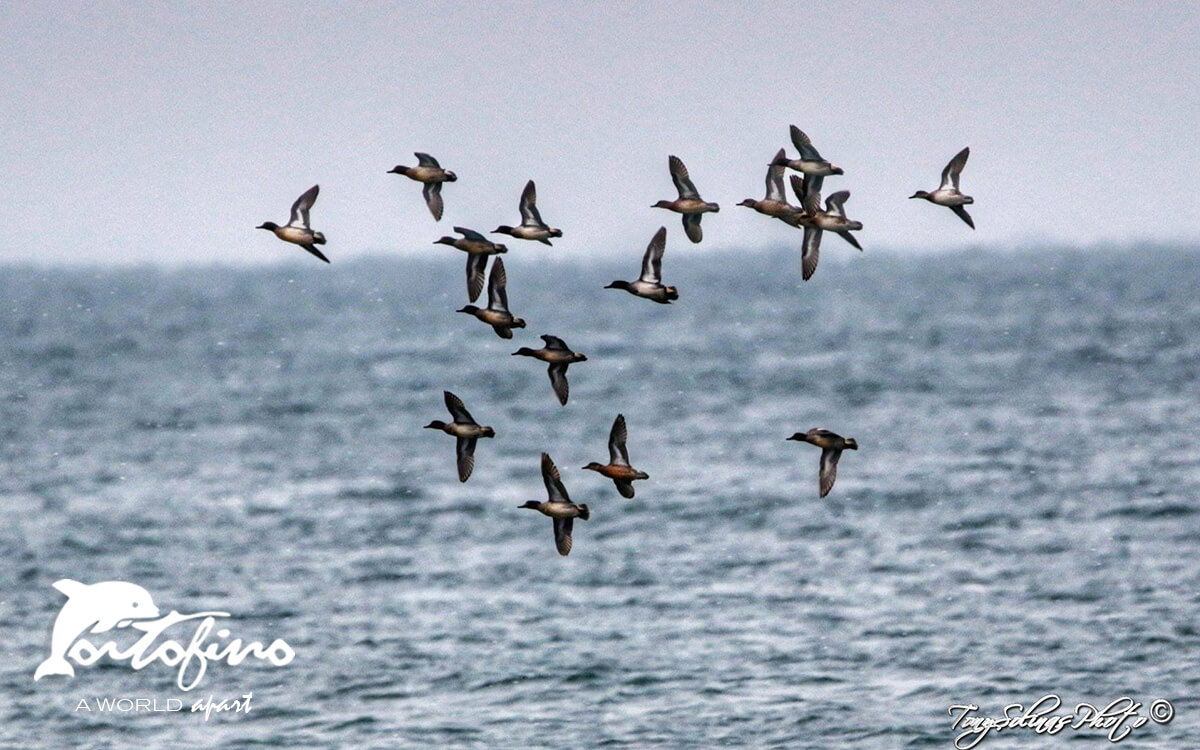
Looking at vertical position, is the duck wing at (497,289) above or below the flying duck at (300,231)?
below

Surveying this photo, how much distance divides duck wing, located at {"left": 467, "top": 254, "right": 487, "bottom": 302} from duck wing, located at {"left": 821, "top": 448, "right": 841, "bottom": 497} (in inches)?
193

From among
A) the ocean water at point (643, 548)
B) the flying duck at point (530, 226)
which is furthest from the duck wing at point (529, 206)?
the ocean water at point (643, 548)

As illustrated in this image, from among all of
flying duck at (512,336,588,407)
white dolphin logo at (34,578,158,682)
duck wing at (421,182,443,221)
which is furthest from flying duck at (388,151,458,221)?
white dolphin logo at (34,578,158,682)

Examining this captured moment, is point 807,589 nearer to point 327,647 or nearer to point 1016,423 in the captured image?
point 327,647

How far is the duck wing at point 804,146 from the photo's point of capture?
29.8 metres

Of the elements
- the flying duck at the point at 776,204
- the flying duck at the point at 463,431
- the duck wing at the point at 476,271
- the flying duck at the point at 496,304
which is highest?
the flying duck at the point at 776,204

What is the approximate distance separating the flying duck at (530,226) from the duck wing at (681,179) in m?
1.83

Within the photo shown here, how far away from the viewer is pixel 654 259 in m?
30.8

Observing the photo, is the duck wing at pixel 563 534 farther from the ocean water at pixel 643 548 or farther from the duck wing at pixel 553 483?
the ocean water at pixel 643 548

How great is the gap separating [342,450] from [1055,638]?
45.3 meters

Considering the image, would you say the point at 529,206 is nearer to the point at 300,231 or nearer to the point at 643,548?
the point at 300,231

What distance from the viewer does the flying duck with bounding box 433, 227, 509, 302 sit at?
2928 centimetres

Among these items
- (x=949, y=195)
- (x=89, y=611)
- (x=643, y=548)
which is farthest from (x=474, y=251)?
(x=643, y=548)

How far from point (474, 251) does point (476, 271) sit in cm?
27
